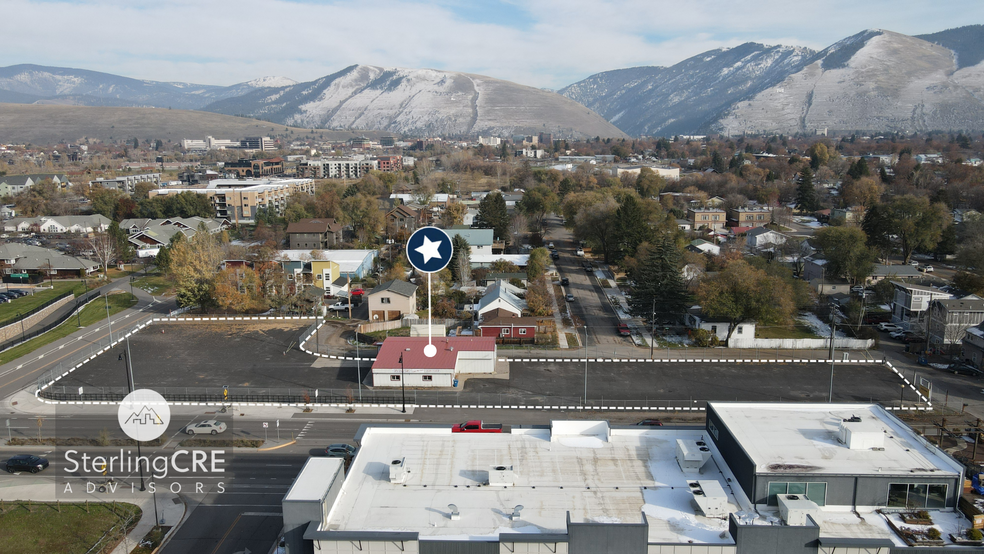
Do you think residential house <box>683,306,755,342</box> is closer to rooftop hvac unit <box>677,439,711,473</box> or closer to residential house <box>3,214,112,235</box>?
rooftop hvac unit <box>677,439,711,473</box>

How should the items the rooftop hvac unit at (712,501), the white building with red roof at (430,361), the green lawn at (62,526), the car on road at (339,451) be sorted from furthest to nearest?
the white building with red roof at (430,361)
the car on road at (339,451)
the green lawn at (62,526)
the rooftop hvac unit at (712,501)

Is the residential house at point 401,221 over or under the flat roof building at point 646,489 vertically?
over

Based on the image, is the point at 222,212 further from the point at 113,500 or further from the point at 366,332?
the point at 113,500

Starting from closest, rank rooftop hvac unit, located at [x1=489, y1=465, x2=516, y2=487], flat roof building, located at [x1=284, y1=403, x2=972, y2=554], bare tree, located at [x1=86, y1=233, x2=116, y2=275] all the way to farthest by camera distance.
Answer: flat roof building, located at [x1=284, y1=403, x2=972, y2=554]
rooftop hvac unit, located at [x1=489, y1=465, x2=516, y2=487]
bare tree, located at [x1=86, y1=233, x2=116, y2=275]

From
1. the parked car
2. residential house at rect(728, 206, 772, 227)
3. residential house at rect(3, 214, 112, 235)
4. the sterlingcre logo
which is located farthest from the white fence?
residential house at rect(3, 214, 112, 235)

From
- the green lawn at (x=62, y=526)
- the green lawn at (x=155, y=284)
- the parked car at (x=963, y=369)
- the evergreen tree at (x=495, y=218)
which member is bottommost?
the green lawn at (x=62, y=526)

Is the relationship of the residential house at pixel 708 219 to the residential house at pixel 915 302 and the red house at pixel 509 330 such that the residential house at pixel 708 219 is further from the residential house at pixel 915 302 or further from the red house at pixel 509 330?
the red house at pixel 509 330

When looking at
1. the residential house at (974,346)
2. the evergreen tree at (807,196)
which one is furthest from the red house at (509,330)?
the evergreen tree at (807,196)
